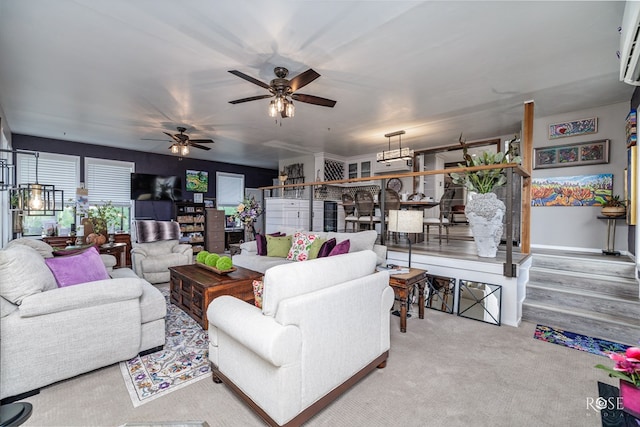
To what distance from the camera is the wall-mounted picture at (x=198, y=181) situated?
809cm

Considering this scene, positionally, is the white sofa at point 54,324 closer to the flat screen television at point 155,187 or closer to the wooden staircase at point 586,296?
the wooden staircase at point 586,296

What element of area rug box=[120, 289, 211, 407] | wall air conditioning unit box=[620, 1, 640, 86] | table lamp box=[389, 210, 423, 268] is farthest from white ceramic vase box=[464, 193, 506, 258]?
area rug box=[120, 289, 211, 407]

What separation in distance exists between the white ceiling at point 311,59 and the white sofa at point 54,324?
2012 mm

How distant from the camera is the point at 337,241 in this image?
369cm

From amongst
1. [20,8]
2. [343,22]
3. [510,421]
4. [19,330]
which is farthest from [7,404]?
[343,22]

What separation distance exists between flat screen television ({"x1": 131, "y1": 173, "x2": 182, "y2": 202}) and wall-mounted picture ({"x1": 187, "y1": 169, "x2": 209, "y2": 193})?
0.33 m

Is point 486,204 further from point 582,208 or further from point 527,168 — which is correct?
point 582,208

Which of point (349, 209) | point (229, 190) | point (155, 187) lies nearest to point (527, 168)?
point (349, 209)

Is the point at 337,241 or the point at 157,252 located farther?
the point at 157,252

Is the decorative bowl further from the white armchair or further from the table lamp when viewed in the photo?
the table lamp

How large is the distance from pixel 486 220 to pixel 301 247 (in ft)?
7.46

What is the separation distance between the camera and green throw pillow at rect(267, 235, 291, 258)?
13.4ft

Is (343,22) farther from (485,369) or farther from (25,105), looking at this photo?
(25,105)

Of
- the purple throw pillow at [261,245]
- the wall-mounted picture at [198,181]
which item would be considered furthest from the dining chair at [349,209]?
the wall-mounted picture at [198,181]
